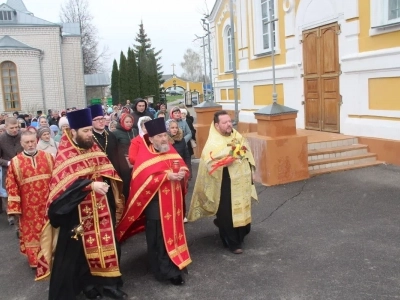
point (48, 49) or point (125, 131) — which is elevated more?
point (48, 49)

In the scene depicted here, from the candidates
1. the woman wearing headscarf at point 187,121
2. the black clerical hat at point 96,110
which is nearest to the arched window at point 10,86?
the woman wearing headscarf at point 187,121

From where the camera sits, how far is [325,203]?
265 inches

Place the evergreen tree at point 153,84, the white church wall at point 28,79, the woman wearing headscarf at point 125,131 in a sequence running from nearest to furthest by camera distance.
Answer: the woman wearing headscarf at point 125,131 < the white church wall at point 28,79 < the evergreen tree at point 153,84

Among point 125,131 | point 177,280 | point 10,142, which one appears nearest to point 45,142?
point 10,142

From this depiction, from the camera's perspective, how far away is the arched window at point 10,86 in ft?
88.0

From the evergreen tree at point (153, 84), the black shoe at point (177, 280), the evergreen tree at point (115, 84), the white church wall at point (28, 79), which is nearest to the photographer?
the black shoe at point (177, 280)

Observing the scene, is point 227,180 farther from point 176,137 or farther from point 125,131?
point 125,131

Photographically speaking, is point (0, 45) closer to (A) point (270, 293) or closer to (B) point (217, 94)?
(B) point (217, 94)

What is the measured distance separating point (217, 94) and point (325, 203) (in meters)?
11.9

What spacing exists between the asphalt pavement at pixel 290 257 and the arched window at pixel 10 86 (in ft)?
73.4

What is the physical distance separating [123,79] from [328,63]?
2812cm

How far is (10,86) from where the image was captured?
89.5ft

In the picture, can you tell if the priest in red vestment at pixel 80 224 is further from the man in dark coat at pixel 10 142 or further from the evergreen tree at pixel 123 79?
the evergreen tree at pixel 123 79

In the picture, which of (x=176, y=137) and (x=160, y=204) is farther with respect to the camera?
(x=176, y=137)
